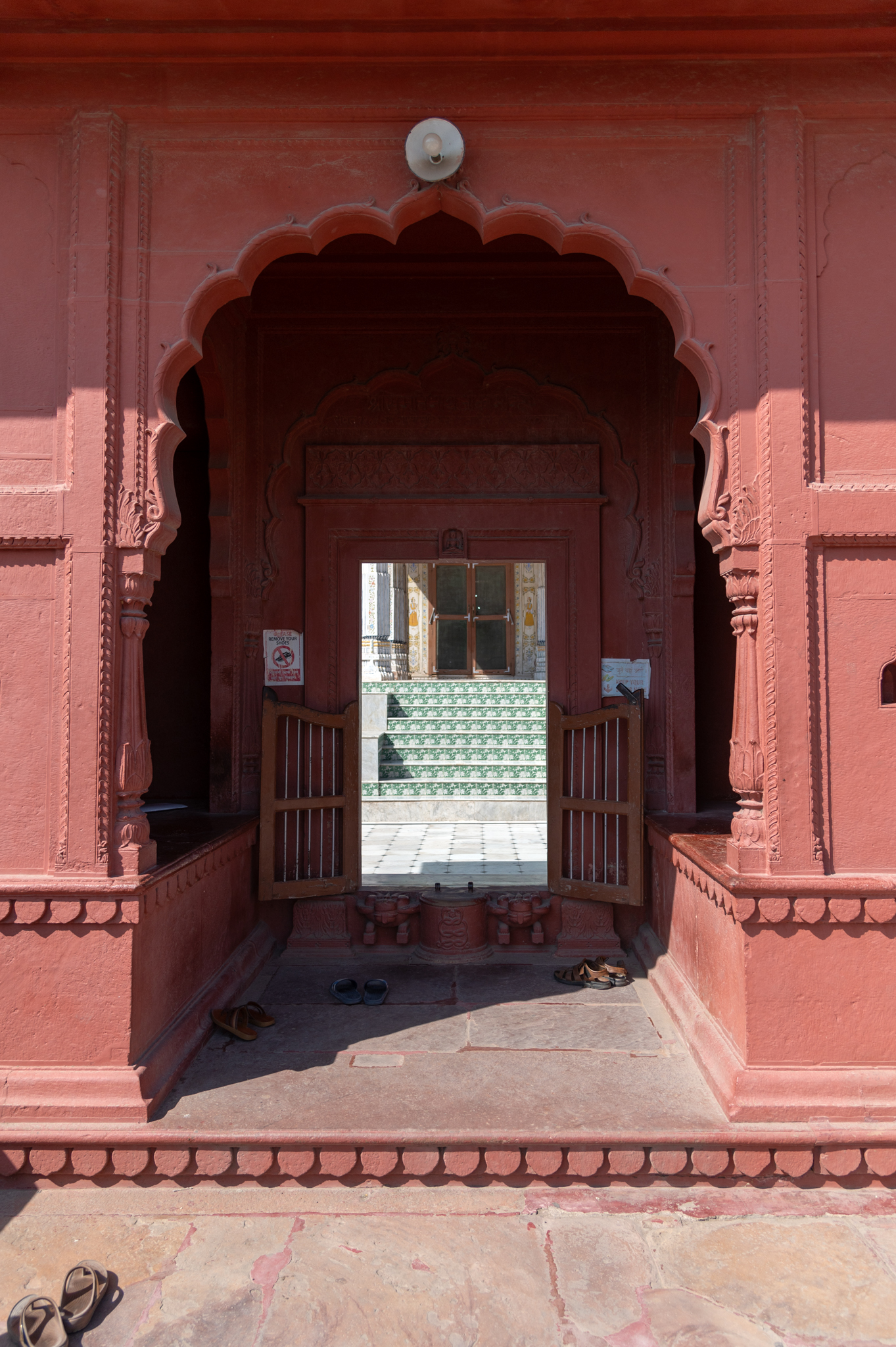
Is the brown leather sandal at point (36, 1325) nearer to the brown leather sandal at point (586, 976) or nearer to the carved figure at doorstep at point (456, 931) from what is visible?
the brown leather sandal at point (586, 976)

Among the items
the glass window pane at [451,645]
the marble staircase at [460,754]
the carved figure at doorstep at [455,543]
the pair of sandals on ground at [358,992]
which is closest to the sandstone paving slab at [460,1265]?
the pair of sandals on ground at [358,992]

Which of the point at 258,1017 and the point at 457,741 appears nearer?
the point at 258,1017

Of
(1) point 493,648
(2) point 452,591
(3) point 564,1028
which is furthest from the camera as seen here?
(2) point 452,591

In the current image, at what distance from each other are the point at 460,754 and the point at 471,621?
19.0 ft

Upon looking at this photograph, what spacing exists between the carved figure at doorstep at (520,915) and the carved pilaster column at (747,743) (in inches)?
88.1

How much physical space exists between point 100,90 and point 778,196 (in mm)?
2864

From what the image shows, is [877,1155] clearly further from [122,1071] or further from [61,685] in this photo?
[61,685]

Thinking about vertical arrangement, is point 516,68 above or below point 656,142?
above

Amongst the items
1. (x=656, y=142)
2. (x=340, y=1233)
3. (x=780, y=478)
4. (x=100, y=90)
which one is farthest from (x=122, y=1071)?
(x=656, y=142)

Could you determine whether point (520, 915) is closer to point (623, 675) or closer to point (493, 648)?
point (623, 675)

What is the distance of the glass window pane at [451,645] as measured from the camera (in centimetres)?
1912

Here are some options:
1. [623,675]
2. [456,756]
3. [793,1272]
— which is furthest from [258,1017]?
[456,756]

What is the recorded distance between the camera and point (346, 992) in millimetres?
4824

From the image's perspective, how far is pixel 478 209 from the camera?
12.1 ft
